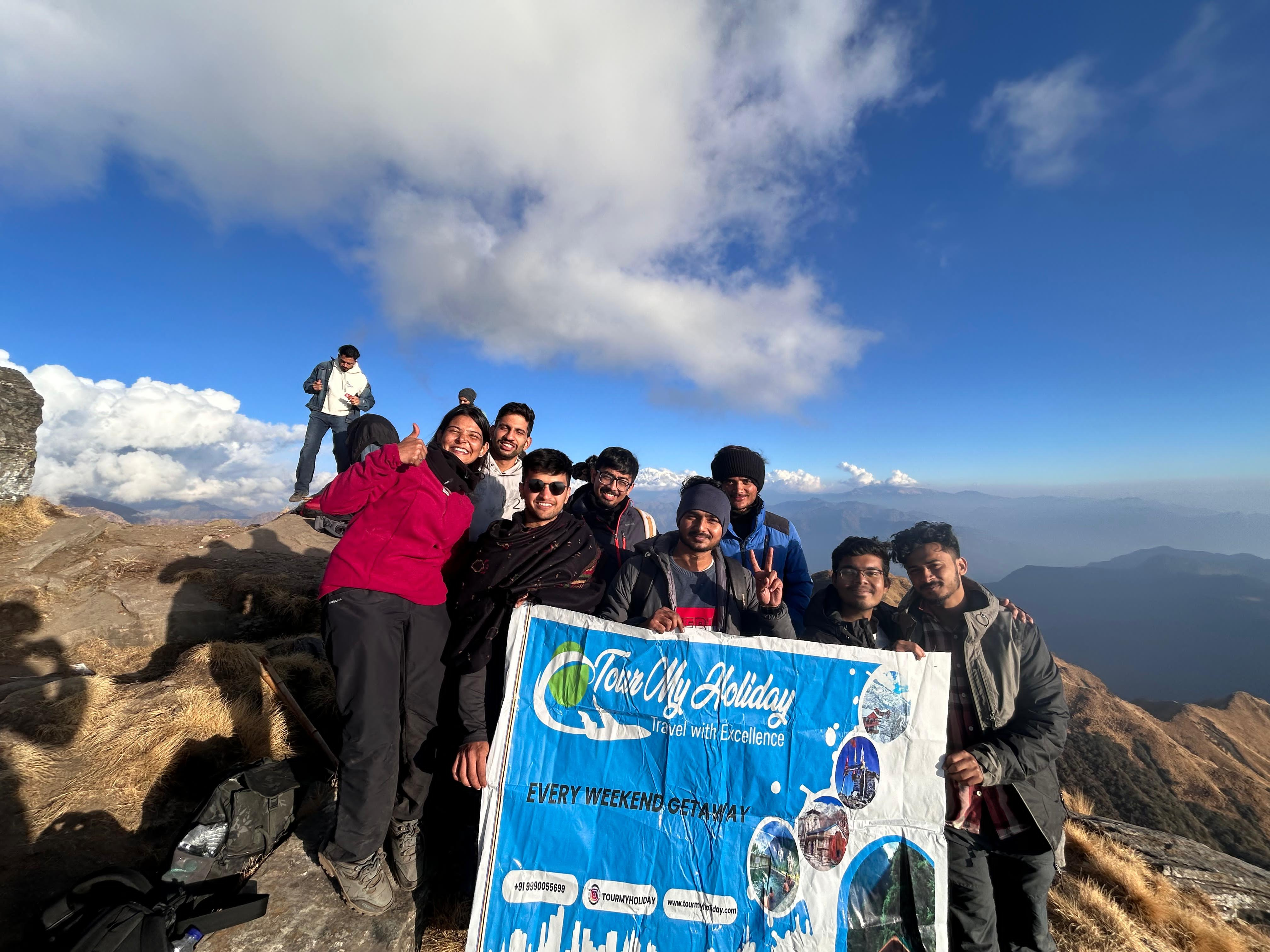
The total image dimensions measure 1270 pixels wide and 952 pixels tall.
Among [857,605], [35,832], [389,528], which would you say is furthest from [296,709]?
[857,605]

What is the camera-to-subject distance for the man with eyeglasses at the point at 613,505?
6.52 meters

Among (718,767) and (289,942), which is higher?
(718,767)

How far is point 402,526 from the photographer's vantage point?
14.5 feet

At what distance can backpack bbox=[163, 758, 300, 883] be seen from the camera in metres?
4.36

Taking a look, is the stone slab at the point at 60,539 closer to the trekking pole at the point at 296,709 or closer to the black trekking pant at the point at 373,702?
the trekking pole at the point at 296,709

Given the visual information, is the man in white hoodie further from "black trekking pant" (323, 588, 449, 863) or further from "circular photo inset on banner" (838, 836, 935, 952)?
"circular photo inset on banner" (838, 836, 935, 952)

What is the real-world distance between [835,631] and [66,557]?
57.3ft

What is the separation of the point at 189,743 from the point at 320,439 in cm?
970

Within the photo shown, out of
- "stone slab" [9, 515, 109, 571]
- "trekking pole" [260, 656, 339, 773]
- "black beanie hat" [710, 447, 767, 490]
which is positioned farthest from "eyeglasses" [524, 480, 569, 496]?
"stone slab" [9, 515, 109, 571]

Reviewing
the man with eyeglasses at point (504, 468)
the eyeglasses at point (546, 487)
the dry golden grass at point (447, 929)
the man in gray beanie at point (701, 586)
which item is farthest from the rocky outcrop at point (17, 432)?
the man in gray beanie at point (701, 586)

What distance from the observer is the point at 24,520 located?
13148 mm

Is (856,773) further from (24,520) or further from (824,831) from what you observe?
(24,520)

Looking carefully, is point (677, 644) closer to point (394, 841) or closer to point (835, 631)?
point (835, 631)

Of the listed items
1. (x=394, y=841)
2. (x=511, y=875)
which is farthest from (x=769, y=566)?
(x=394, y=841)
